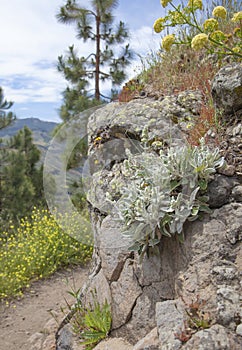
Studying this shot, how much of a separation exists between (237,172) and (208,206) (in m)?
0.29

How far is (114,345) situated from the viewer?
2.37 m

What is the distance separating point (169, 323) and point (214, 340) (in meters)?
0.26

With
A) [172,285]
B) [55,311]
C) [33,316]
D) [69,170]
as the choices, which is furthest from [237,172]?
[33,316]

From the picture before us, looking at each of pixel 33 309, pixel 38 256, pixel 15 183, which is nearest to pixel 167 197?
pixel 33 309

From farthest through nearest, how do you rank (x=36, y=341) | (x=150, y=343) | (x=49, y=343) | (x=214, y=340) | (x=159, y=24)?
(x=36, y=341) → (x=49, y=343) → (x=159, y=24) → (x=150, y=343) → (x=214, y=340)

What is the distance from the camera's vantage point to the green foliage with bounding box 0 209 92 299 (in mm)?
4773

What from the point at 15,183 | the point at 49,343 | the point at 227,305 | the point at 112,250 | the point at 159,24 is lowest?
the point at 49,343

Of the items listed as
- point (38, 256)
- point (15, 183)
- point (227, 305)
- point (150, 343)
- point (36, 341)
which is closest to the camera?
point (227, 305)

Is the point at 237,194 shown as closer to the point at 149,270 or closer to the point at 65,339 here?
the point at 149,270

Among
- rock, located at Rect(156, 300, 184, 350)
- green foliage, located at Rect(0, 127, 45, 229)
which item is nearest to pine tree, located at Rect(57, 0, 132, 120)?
green foliage, located at Rect(0, 127, 45, 229)

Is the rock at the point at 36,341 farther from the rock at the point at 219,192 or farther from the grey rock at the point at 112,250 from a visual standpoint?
the rock at the point at 219,192

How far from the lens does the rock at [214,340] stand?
1.69 m

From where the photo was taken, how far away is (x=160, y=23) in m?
2.71

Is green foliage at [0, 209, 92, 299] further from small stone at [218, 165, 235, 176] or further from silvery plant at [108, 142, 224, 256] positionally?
small stone at [218, 165, 235, 176]
